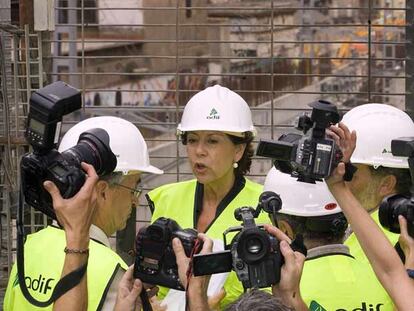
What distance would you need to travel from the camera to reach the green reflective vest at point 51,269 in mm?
3471

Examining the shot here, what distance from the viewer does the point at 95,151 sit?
331cm

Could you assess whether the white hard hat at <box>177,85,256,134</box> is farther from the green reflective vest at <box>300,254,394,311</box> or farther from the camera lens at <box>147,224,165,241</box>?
the camera lens at <box>147,224,165,241</box>

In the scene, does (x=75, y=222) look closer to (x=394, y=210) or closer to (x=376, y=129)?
(x=394, y=210)

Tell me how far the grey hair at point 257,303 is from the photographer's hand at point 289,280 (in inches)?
11.1

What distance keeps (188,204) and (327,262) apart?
56.9 inches

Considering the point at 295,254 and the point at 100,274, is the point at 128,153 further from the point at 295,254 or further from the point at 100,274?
the point at 295,254

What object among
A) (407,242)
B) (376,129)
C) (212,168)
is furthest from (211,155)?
(407,242)

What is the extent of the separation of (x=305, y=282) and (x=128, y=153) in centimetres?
132

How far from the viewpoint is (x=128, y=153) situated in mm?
4621

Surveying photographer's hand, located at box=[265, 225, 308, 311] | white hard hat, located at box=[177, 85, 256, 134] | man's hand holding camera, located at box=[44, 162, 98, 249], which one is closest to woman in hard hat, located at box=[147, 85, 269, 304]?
white hard hat, located at box=[177, 85, 256, 134]

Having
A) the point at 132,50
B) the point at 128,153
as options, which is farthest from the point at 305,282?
the point at 132,50

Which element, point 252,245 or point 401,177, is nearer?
point 252,245

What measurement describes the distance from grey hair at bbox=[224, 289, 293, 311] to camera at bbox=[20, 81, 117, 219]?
629mm

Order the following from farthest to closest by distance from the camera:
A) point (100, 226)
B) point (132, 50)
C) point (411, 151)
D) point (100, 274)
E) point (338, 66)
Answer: point (132, 50), point (338, 66), point (100, 226), point (100, 274), point (411, 151)
